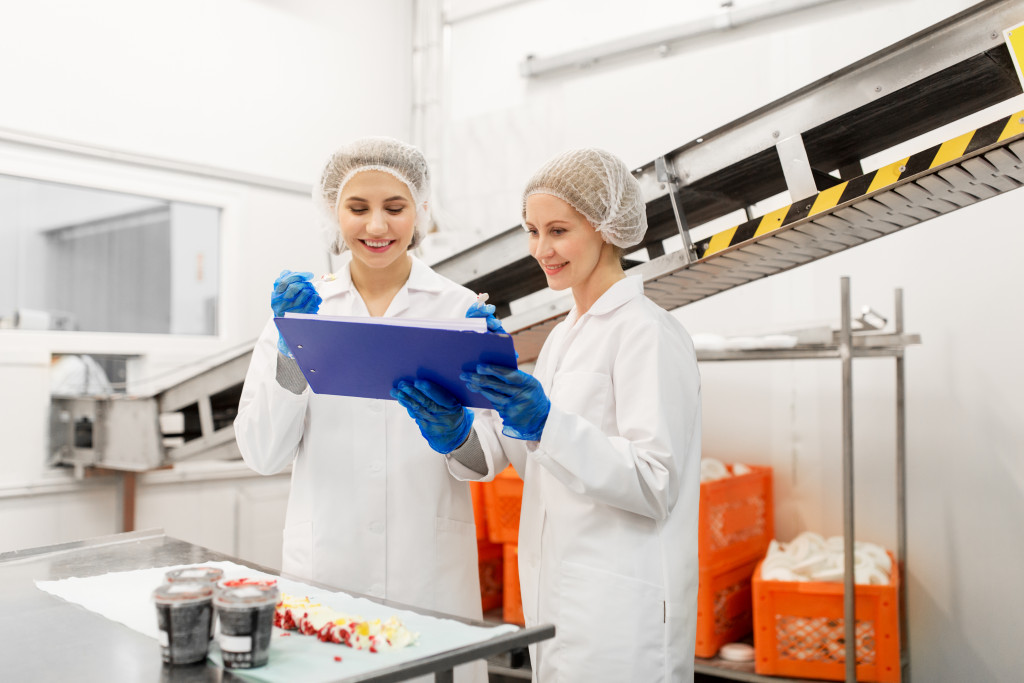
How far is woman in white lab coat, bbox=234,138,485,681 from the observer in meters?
1.60

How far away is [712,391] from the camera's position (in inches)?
152

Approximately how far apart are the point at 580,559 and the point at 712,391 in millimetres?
2553

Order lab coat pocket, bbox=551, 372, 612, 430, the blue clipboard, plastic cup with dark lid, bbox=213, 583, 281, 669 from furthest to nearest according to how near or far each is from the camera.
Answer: lab coat pocket, bbox=551, 372, 612, 430 → the blue clipboard → plastic cup with dark lid, bbox=213, 583, 281, 669

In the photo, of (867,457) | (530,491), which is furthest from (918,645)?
(530,491)

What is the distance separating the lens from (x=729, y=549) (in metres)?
3.15

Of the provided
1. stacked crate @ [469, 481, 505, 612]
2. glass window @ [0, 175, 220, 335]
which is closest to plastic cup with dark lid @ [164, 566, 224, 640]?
stacked crate @ [469, 481, 505, 612]

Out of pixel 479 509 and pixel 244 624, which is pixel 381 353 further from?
pixel 479 509

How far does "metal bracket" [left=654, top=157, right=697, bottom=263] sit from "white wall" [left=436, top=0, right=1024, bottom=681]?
4.17 feet

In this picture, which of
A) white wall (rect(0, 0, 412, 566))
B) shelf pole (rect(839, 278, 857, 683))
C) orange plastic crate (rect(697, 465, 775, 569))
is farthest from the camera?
white wall (rect(0, 0, 412, 566))

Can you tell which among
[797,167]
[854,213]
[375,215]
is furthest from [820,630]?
[375,215]

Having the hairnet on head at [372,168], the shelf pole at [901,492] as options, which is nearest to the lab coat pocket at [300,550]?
the hairnet on head at [372,168]

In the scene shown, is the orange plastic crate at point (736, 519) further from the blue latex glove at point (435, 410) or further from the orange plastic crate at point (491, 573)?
the blue latex glove at point (435, 410)

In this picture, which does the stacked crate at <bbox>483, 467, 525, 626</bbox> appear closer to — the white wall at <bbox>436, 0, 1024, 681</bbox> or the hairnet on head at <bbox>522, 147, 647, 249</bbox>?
the white wall at <bbox>436, 0, 1024, 681</bbox>

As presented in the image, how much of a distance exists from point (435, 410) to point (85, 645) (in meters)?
0.64
